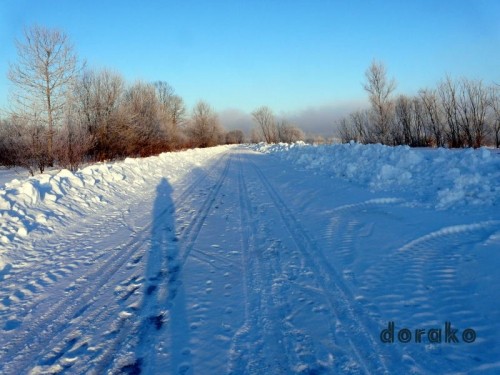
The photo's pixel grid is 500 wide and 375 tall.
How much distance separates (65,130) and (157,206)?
15.3 meters

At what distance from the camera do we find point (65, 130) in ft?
69.6

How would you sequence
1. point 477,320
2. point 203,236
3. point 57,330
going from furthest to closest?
point 203,236 < point 57,330 < point 477,320

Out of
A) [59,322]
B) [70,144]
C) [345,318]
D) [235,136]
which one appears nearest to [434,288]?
[345,318]

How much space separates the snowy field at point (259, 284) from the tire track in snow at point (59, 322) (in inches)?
0.7

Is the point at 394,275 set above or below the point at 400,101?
below

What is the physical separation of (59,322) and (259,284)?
2.45m

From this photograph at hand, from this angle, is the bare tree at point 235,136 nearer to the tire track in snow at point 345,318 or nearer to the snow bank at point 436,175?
the snow bank at point 436,175

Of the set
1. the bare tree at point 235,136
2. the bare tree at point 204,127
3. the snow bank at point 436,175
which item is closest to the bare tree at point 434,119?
the snow bank at point 436,175

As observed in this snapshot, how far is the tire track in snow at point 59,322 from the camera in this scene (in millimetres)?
3133

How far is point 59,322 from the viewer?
375 centimetres

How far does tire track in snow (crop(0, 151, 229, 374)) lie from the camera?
10.3 ft

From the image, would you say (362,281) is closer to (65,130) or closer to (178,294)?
(178,294)

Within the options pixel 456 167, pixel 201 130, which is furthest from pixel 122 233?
pixel 201 130

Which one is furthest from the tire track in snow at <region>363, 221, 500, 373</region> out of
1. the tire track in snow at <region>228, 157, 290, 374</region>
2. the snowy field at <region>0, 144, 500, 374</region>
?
the tire track in snow at <region>228, 157, 290, 374</region>
